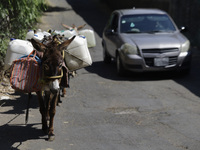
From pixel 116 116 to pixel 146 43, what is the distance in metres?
4.67

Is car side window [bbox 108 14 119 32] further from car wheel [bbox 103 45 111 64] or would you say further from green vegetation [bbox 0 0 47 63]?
green vegetation [bbox 0 0 47 63]

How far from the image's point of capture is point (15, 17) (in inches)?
527

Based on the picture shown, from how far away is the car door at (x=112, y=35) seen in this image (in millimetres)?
15281

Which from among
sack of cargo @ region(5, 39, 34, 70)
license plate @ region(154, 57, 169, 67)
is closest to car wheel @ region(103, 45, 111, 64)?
license plate @ region(154, 57, 169, 67)

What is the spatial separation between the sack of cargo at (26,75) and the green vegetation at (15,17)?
4699 mm

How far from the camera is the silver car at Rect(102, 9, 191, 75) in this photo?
45.6ft

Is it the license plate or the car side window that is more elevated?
the car side window

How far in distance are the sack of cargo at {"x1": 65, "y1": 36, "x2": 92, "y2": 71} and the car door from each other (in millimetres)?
5338

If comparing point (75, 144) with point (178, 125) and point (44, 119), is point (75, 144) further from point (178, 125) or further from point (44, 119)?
point (178, 125)

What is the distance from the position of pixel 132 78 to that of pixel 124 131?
18.6 feet

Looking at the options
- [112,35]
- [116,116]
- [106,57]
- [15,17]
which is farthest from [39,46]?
[106,57]

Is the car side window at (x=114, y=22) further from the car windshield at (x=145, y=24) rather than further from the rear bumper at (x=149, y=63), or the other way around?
the rear bumper at (x=149, y=63)

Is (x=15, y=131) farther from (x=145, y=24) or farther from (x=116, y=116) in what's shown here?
(x=145, y=24)

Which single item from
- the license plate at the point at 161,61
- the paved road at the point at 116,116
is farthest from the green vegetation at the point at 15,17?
the license plate at the point at 161,61
